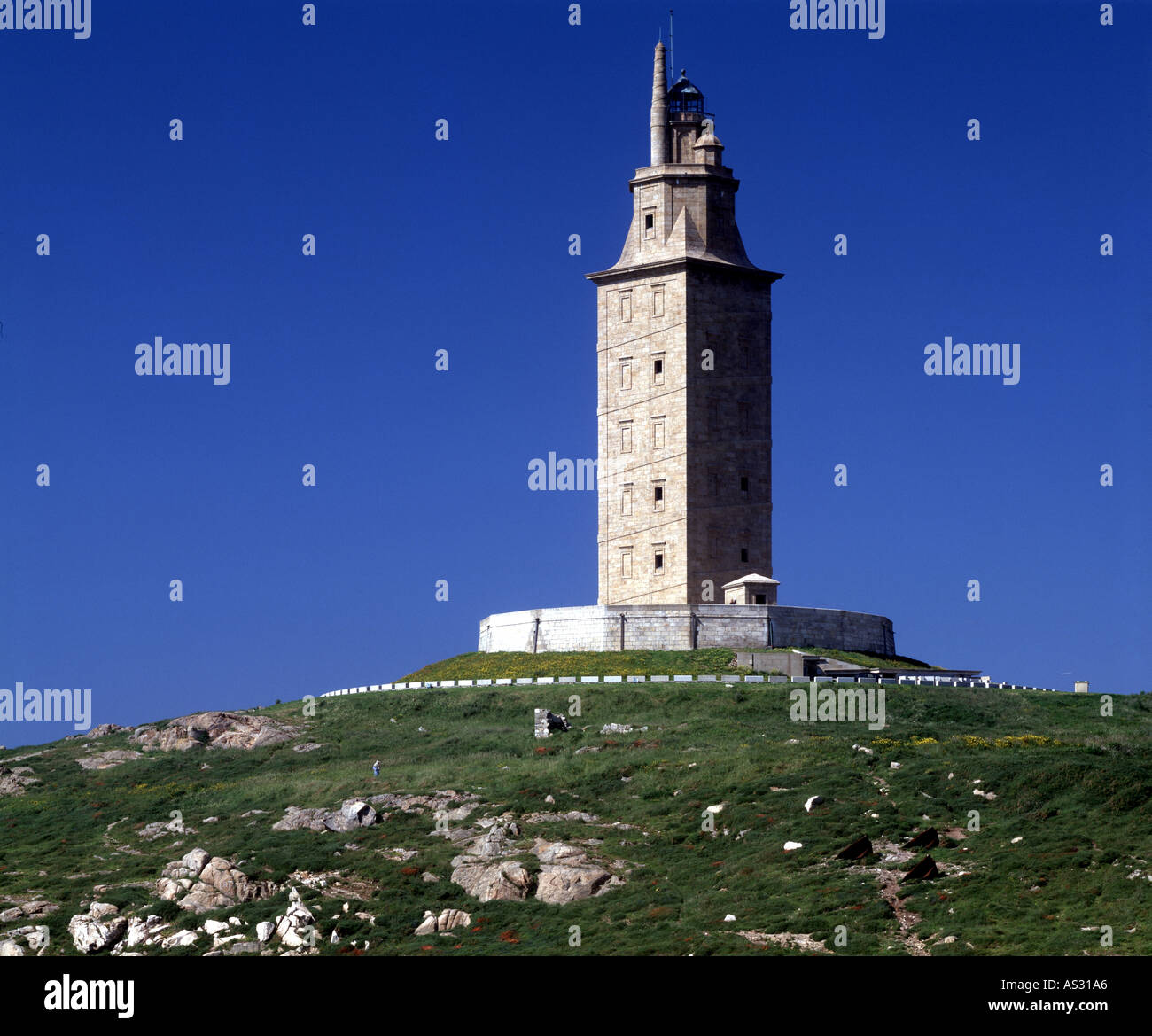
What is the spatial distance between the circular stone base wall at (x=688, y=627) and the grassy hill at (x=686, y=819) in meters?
9.26

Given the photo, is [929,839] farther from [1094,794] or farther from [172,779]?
[172,779]

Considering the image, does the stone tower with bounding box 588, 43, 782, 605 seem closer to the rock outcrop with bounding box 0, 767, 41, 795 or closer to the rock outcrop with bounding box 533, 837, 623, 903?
the rock outcrop with bounding box 0, 767, 41, 795

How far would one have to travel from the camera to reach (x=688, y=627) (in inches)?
3009

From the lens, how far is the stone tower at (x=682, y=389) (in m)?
81.6

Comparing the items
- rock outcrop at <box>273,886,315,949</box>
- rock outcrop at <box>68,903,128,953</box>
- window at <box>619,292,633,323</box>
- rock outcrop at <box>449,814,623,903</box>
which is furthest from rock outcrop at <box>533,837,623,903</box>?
window at <box>619,292,633,323</box>

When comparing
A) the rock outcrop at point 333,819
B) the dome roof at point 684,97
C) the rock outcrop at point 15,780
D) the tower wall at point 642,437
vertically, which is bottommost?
the rock outcrop at point 333,819

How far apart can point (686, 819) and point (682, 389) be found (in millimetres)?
36394

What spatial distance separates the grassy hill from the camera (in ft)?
132

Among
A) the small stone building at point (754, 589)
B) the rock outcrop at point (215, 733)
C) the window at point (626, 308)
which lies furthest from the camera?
the window at point (626, 308)

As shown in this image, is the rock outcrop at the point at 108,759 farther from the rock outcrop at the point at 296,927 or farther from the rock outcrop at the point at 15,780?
the rock outcrop at the point at 296,927

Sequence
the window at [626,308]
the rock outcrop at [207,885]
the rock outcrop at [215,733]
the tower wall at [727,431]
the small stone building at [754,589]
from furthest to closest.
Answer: the window at [626,308] → the tower wall at [727,431] → the small stone building at [754,589] → the rock outcrop at [215,733] → the rock outcrop at [207,885]

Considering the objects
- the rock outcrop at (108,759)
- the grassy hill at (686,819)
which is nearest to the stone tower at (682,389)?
the grassy hill at (686,819)

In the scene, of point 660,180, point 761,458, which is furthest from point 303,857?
point 660,180

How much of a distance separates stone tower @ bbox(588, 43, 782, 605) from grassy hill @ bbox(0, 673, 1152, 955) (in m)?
15.7
